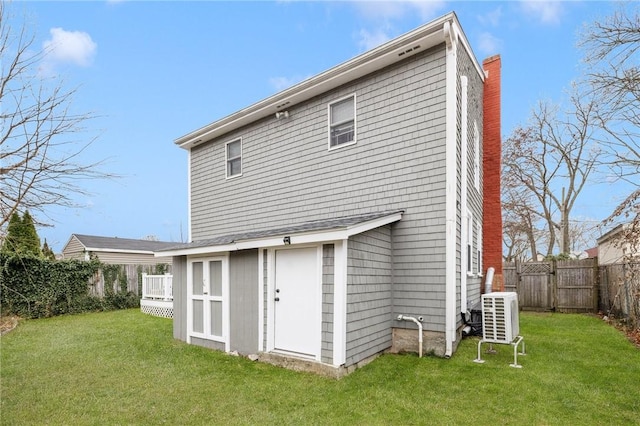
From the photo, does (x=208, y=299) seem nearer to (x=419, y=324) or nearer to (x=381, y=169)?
(x=419, y=324)

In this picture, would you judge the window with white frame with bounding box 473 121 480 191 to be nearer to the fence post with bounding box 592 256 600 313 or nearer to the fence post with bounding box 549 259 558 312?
the fence post with bounding box 549 259 558 312

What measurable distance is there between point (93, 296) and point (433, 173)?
14.0m

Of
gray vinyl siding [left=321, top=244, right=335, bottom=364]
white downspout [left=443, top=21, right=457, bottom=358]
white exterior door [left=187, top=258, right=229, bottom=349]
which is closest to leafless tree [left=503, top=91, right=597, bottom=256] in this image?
white downspout [left=443, top=21, right=457, bottom=358]

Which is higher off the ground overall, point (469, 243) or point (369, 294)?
point (469, 243)

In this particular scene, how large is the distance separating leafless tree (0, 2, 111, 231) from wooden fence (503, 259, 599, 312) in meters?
13.3

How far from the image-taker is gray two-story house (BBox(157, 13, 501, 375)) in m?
5.90

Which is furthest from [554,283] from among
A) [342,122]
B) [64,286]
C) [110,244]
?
[110,244]

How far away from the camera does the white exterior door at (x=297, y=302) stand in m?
5.87

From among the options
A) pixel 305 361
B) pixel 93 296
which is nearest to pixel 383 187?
pixel 305 361

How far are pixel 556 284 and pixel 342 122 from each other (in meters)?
9.65

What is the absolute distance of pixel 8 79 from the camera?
349 cm

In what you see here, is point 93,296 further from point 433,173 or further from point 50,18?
point 433,173

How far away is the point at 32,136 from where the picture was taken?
3.58m

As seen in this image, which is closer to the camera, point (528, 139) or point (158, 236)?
point (528, 139)
